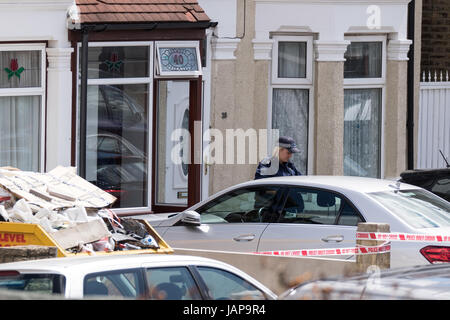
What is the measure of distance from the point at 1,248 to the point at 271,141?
384 inches

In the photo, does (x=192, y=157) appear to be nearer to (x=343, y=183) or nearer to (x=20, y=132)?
(x=20, y=132)

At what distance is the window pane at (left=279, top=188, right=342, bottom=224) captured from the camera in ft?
33.9

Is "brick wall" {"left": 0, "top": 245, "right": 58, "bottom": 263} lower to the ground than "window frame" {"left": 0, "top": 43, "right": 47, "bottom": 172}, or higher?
lower

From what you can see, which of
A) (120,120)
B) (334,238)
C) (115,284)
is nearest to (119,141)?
(120,120)

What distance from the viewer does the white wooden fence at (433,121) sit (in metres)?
19.5

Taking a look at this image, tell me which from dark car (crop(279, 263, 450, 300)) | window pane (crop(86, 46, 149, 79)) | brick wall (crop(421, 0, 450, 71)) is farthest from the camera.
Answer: brick wall (crop(421, 0, 450, 71))

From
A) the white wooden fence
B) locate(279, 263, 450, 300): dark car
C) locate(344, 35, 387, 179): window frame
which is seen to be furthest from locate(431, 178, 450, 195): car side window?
locate(279, 263, 450, 300): dark car

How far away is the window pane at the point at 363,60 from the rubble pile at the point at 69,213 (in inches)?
A: 339

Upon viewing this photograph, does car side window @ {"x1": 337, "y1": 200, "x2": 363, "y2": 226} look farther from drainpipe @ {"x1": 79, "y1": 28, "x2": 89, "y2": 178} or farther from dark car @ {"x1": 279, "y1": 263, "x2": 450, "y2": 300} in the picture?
drainpipe @ {"x1": 79, "y1": 28, "x2": 89, "y2": 178}

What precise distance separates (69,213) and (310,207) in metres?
2.43

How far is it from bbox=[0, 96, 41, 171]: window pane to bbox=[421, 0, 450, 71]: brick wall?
9143 millimetres

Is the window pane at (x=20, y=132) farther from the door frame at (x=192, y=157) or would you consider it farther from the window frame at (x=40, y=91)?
the door frame at (x=192, y=157)

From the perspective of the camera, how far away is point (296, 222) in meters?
10.5

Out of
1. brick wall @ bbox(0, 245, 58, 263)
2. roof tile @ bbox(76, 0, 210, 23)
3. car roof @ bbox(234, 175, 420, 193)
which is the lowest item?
brick wall @ bbox(0, 245, 58, 263)
